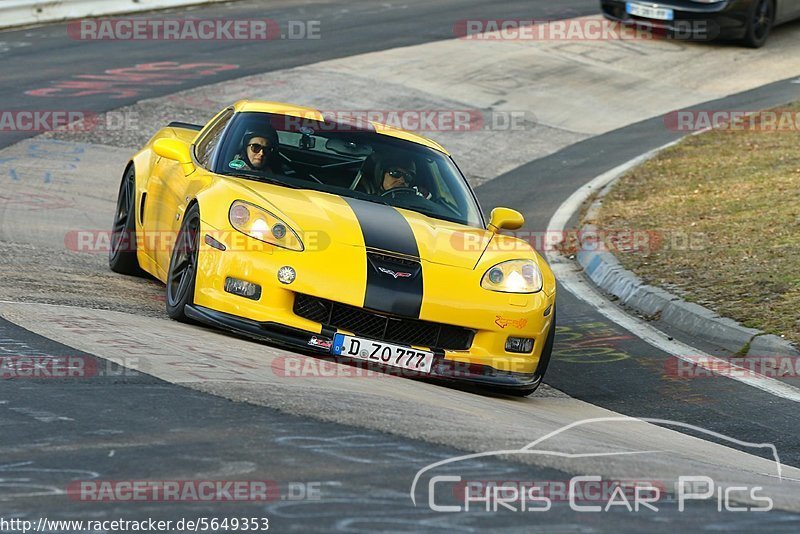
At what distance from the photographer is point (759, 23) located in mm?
21953

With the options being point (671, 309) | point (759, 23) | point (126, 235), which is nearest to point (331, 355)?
→ point (126, 235)

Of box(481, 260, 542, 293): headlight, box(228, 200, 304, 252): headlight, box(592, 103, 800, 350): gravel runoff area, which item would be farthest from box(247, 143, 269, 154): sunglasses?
box(592, 103, 800, 350): gravel runoff area

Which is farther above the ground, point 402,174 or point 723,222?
point 402,174

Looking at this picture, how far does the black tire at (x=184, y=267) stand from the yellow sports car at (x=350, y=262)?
0.01 m

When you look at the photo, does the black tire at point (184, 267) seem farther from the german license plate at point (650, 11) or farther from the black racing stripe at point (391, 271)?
the german license plate at point (650, 11)

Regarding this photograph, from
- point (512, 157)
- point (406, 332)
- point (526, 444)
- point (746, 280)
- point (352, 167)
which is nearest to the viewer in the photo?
point (526, 444)

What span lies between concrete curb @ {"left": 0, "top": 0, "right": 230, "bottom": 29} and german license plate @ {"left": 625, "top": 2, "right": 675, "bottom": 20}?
8.02 m

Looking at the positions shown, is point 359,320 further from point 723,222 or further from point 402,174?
point 723,222

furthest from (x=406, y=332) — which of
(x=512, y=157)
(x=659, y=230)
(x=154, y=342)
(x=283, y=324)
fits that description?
(x=512, y=157)

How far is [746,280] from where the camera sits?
9.98 m

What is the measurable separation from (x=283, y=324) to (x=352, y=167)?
1.69 metres

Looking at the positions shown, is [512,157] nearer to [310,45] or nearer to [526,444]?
[310,45]

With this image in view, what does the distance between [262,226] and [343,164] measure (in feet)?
4.22

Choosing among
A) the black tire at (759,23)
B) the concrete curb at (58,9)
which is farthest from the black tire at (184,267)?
the black tire at (759,23)
